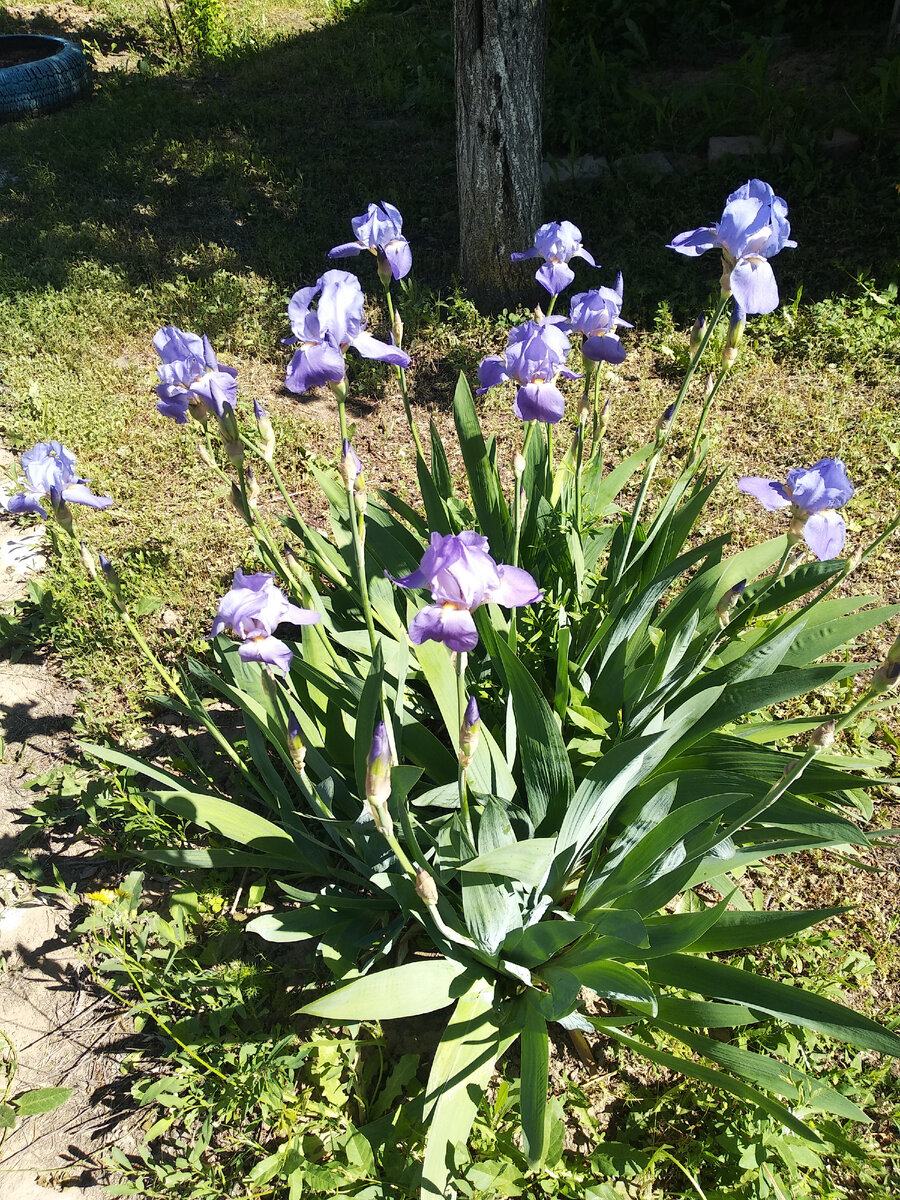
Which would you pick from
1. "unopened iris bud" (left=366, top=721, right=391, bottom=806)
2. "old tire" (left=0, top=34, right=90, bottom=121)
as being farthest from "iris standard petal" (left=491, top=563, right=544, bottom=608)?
"old tire" (left=0, top=34, right=90, bottom=121)

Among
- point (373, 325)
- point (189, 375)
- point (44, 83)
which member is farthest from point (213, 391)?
point (44, 83)

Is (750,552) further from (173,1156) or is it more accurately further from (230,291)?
(230,291)

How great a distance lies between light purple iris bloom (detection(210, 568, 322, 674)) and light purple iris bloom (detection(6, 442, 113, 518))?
472 mm

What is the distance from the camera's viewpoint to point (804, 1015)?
147 centimetres

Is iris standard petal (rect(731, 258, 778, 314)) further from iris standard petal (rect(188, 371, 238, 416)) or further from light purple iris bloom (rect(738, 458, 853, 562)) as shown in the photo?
iris standard petal (rect(188, 371, 238, 416))

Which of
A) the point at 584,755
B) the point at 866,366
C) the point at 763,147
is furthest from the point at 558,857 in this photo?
the point at 763,147

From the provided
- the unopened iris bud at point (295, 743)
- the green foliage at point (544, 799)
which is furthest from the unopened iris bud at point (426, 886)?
the unopened iris bud at point (295, 743)

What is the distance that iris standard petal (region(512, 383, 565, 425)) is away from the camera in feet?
5.43

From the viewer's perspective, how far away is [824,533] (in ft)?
5.02

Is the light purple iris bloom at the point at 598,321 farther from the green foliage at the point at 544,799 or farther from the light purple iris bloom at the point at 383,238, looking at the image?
the light purple iris bloom at the point at 383,238

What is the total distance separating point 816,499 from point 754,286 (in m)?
0.48

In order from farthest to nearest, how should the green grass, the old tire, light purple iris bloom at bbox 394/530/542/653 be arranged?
the old tire, the green grass, light purple iris bloom at bbox 394/530/542/653

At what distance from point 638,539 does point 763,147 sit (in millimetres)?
4149

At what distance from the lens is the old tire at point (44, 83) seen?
684cm
